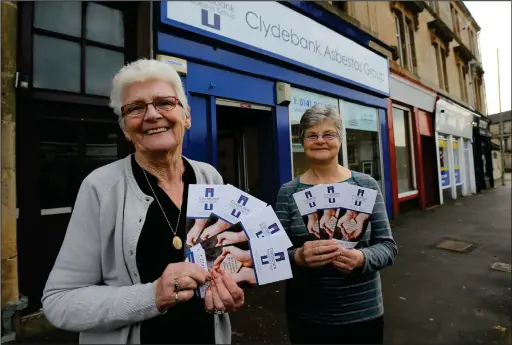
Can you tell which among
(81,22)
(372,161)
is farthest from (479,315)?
(81,22)

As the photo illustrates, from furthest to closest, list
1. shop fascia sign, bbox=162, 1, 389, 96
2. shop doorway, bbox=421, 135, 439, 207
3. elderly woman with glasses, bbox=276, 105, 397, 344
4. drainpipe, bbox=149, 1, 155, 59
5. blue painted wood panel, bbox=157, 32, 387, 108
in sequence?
shop doorway, bbox=421, 135, 439, 207
shop fascia sign, bbox=162, 1, 389, 96
blue painted wood panel, bbox=157, 32, 387, 108
drainpipe, bbox=149, 1, 155, 59
elderly woman with glasses, bbox=276, 105, 397, 344

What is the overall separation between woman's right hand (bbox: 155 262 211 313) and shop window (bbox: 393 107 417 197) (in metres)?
8.32

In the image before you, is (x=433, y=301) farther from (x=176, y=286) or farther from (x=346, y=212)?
(x=176, y=286)

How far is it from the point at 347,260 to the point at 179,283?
78 centimetres

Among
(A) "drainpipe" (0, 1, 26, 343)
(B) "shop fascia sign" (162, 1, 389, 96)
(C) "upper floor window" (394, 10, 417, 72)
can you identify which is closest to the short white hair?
(A) "drainpipe" (0, 1, 26, 343)

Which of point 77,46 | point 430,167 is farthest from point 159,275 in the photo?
point 430,167

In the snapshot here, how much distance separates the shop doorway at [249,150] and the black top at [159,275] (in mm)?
3692

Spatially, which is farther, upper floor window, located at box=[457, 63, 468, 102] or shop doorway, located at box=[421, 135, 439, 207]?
upper floor window, located at box=[457, 63, 468, 102]

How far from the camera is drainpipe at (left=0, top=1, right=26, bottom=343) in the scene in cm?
248

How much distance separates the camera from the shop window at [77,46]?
297 centimetres

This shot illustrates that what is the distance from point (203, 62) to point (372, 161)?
4.95 m

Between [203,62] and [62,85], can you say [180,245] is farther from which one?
[203,62]

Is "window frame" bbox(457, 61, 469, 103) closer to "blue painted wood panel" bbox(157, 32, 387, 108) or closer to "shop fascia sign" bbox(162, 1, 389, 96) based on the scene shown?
"shop fascia sign" bbox(162, 1, 389, 96)

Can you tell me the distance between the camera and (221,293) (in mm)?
958
